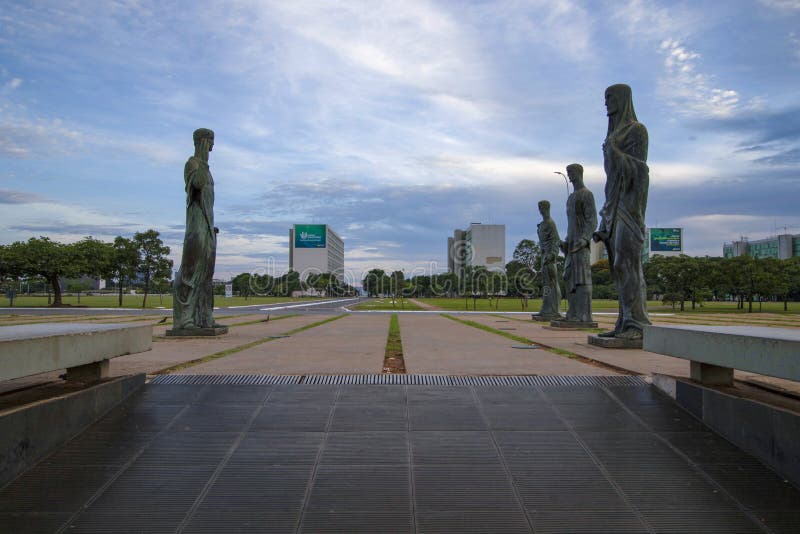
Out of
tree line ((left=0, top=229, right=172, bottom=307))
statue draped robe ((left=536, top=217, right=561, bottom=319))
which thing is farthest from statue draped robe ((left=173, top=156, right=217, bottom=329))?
tree line ((left=0, top=229, right=172, bottom=307))

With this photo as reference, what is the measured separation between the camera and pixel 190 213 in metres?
13.4

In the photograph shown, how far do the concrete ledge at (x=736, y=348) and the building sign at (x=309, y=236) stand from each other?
140749 mm

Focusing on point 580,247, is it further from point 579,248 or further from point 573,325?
point 573,325

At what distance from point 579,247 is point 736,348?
38.5ft

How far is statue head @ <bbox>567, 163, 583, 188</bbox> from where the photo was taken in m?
16.8

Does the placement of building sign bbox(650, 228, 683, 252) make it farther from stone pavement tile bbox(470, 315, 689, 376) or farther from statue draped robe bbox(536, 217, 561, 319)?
stone pavement tile bbox(470, 315, 689, 376)

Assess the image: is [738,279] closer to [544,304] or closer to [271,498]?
[544,304]

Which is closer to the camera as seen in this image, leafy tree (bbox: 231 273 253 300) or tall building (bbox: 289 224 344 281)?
leafy tree (bbox: 231 273 253 300)

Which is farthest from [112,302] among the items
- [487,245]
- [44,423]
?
[487,245]

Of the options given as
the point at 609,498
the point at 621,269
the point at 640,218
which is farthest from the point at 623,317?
the point at 609,498

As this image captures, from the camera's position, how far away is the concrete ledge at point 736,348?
3.96 metres

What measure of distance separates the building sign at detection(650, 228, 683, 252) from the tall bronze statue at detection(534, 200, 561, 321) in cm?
8440

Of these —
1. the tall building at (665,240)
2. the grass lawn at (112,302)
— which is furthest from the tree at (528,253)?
the tall building at (665,240)

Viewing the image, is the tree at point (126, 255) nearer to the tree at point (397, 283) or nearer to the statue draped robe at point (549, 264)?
the statue draped robe at point (549, 264)
